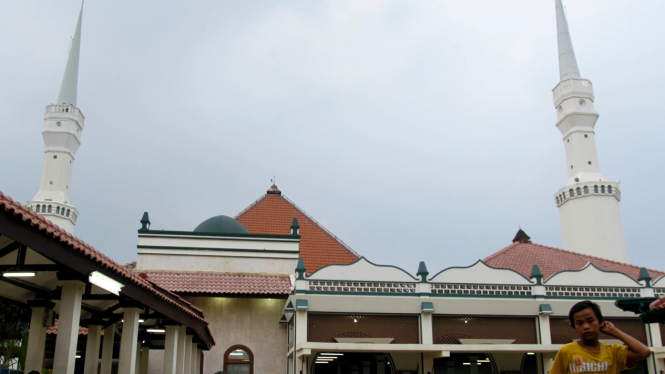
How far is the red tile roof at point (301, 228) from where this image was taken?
2542 centimetres

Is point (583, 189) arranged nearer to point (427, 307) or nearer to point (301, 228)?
point (301, 228)

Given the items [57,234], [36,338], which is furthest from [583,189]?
[57,234]

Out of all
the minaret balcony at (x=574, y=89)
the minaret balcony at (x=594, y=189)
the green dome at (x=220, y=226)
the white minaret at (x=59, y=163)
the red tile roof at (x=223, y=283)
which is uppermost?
the minaret balcony at (x=574, y=89)

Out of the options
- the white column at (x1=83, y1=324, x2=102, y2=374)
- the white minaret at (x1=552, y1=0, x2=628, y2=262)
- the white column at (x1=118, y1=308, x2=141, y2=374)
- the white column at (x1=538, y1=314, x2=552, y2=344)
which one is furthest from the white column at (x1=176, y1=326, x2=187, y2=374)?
the white minaret at (x1=552, y1=0, x2=628, y2=262)

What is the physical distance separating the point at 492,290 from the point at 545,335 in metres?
2.09

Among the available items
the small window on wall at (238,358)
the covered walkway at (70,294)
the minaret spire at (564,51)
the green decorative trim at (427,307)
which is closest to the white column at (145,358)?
the small window on wall at (238,358)

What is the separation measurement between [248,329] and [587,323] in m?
17.4

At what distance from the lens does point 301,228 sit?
88.9 feet

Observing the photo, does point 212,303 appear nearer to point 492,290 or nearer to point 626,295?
point 492,290

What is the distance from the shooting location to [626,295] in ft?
63.1

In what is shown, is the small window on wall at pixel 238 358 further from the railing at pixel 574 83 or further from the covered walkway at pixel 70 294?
the railing at pixel 574 83

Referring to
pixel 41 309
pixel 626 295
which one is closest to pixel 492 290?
pixel 626 295

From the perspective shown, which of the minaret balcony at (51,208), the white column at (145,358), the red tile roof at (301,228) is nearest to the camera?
the white column at (145,358)

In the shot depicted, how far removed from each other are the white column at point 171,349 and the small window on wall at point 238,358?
610cm
